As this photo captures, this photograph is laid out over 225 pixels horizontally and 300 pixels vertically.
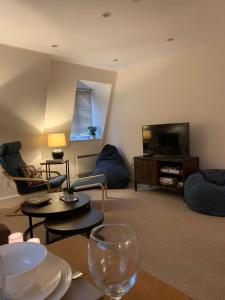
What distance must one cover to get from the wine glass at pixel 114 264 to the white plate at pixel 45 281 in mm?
131

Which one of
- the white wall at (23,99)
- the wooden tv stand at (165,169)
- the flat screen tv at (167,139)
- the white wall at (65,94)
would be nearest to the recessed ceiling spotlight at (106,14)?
the white wall at (23,99)

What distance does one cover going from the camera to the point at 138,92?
5.34 m

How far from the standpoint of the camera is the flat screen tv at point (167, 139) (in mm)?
4223

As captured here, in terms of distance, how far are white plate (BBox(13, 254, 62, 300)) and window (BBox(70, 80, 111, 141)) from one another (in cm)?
525

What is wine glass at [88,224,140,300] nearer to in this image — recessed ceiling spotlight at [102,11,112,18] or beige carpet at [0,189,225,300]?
beige carpet at [0,189,225,300]

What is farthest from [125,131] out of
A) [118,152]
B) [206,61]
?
[206,61]

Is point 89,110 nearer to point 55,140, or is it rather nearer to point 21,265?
point 55,140

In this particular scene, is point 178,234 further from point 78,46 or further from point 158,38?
point 78,46

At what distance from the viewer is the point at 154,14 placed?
2900mm

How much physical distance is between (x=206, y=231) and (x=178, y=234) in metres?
0.35

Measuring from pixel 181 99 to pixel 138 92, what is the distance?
1115mm

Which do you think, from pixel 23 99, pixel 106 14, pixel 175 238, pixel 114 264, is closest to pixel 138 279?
pixel 114 264

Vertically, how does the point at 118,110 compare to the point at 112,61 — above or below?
below

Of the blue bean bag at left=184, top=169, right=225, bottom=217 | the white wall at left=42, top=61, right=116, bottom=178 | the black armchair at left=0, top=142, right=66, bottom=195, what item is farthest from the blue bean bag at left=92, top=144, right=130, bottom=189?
the blue bean bag at left=184, top=169, right=225, bottom=217
